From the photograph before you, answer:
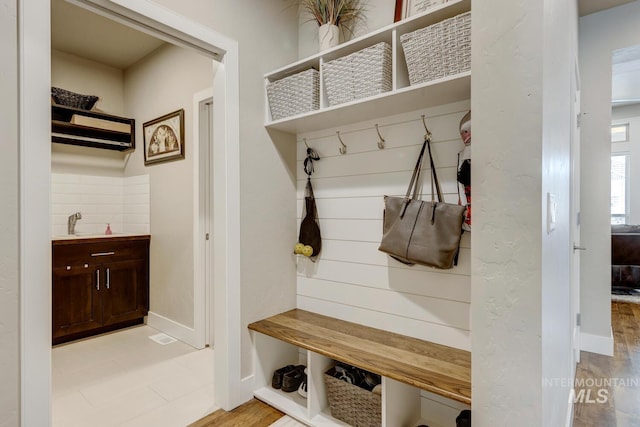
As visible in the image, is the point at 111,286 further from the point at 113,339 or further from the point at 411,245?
the point at 411,245

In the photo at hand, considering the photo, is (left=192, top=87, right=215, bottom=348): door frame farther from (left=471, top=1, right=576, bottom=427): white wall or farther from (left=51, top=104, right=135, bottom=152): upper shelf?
(left=471, top=1, right=576, bottom=427): white wall

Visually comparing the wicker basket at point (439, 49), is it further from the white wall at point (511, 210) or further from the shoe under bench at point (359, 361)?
the shoe under bench at point (359, 361)

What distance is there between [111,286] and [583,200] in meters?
4.28

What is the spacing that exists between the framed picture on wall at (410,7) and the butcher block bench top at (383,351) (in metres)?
1.65

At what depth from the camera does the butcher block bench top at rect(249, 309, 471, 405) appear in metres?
1.34

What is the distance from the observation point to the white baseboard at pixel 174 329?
2846mm

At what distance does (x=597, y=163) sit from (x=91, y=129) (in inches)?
180

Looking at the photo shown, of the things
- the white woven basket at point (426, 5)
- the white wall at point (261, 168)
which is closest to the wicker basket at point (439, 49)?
the white woven basket at point (426, 5)

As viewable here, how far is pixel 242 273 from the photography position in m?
1.97

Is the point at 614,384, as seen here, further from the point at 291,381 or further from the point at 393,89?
the point at 393,89

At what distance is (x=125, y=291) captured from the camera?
3213mm

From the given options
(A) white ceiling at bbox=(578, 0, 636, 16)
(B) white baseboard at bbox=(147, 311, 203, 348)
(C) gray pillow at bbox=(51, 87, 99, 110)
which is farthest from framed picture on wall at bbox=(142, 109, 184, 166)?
(A) white ceiling at bbox=(578, 0, 636, 16)

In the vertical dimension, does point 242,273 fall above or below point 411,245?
below
